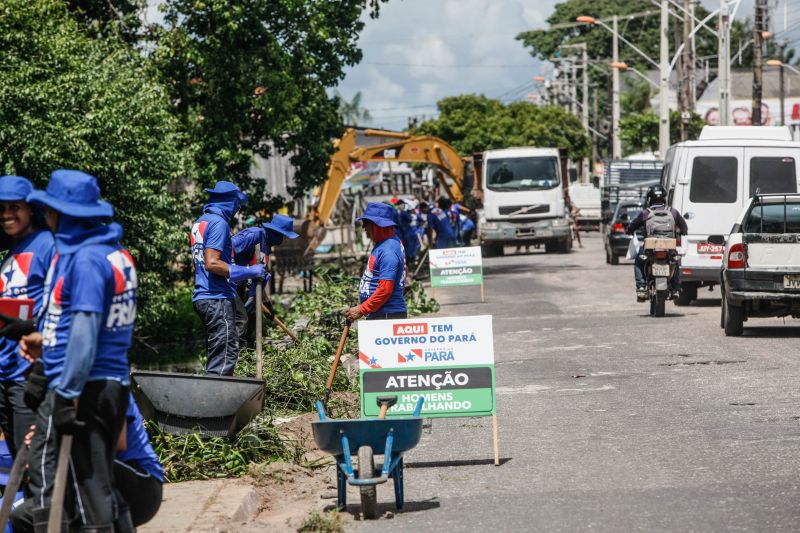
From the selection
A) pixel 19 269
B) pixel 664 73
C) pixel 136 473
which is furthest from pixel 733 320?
pixel 664 73

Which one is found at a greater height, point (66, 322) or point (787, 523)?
point (66, 322)

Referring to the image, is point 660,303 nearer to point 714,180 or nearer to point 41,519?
point 714,180

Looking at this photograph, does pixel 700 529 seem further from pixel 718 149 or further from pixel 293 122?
pixel 293 122

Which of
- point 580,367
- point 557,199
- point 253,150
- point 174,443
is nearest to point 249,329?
point 580,367

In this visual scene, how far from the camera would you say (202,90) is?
27.8 m

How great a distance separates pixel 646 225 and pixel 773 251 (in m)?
3.45

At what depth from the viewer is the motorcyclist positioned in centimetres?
1927

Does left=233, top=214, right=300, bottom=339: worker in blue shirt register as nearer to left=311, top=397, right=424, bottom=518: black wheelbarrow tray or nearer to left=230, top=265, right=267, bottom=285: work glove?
left=230, top=265, right=267, bottom=285: work glove

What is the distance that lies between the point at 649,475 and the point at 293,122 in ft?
65.8

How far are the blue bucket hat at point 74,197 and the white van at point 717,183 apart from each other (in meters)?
16.1

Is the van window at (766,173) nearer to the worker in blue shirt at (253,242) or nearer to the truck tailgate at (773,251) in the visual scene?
the truck tailgate at (773,251)

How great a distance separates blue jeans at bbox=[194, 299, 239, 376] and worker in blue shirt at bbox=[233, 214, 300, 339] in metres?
1.14

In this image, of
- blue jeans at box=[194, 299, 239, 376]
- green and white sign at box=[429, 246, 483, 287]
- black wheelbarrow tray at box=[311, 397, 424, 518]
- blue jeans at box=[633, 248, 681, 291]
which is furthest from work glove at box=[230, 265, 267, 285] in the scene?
green and white sign at box=[429, 246, 483, 287]

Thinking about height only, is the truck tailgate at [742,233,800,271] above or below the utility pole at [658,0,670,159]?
below
